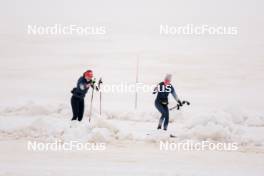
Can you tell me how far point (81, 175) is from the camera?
5969 millimetres

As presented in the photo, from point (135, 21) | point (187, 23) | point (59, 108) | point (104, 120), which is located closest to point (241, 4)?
point (187, 23)

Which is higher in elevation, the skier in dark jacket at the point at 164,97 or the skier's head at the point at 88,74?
the skier's head at the point at 88,74

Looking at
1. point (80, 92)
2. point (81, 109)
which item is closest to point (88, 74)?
point (80, 92)

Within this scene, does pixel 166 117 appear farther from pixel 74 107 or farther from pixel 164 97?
pixel 74 107

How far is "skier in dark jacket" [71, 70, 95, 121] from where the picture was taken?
275 inches

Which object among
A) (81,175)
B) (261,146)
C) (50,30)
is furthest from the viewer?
(50,30)

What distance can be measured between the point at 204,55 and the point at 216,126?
1.04 metres

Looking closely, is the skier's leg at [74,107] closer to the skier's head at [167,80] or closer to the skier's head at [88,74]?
the skier's head at [88,74]

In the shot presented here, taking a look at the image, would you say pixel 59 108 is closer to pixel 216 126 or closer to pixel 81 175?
pixel 81 175

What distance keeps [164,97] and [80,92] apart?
3.78ft

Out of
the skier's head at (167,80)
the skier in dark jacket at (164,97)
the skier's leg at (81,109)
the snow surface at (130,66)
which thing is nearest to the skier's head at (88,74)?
the snow surface at (130,66)

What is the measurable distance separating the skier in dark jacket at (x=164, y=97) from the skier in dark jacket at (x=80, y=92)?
908mm

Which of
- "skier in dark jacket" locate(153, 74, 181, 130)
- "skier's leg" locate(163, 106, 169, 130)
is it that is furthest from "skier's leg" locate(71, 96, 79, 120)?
"skier's leg" locate(163, 106, 169, 130)

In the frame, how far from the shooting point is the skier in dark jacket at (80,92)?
22.9 ft
